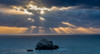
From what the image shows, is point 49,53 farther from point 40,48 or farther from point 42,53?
point 40,48

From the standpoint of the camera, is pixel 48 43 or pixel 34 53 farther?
pixel 48 43

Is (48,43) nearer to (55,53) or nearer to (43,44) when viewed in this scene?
(43,44)

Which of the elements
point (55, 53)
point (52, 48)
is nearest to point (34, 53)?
point (55, 53)

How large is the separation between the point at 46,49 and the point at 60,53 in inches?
610

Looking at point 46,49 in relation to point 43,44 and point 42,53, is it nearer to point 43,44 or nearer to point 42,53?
point 43,44

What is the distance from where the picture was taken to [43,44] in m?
109

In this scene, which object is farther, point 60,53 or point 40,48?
point 40,48

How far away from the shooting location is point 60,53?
9600 centimetres

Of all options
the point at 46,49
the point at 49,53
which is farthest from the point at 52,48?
the point at 49,53

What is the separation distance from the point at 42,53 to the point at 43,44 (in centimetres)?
1385

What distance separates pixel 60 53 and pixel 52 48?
622 inches

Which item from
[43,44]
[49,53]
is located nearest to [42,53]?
[49,53]

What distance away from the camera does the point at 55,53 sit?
95375 mm

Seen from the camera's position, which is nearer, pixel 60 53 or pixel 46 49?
pixel 60 53
